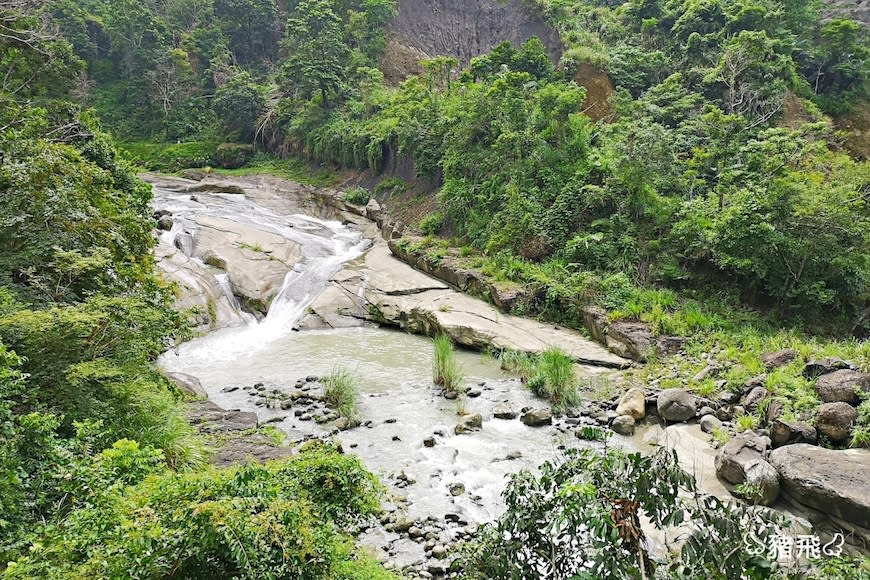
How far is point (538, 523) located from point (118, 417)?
4.69 meters

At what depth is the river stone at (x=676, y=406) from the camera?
844cm

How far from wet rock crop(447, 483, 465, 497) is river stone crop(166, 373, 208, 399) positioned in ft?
16.5

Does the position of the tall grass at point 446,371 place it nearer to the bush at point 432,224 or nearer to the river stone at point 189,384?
the river stone at point 189,384

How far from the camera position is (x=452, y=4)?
39.3 metres

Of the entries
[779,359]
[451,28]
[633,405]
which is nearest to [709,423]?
[633,405]

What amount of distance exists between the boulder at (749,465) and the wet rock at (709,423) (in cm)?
61

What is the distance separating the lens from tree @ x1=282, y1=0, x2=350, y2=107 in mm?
28453

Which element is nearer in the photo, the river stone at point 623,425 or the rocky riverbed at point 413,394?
the rocky riverbed at point 413,394

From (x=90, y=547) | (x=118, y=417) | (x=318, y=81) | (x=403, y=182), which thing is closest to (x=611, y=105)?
(x=403, y=182)

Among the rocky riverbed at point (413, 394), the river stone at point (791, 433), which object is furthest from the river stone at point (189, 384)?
the river stone at point (791, 433)

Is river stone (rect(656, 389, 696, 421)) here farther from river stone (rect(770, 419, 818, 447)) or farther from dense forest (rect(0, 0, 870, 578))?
river stone (rect(770, 419, 818, 447))

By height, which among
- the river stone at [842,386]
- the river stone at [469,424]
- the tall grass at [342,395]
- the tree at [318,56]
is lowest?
the tall grass at [342,395]

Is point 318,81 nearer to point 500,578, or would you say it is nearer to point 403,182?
point 403,182

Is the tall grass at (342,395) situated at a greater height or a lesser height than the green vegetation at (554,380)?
lesser
